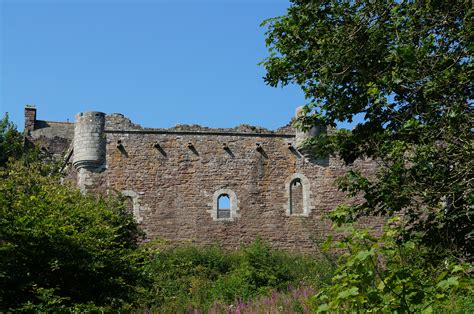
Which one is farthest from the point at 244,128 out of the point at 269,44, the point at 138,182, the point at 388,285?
the point at 388,285

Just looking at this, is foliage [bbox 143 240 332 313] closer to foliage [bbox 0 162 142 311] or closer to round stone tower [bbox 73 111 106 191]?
foliage [bbox 0 162 142 311]

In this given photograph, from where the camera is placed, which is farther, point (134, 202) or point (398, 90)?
point (134, 202)

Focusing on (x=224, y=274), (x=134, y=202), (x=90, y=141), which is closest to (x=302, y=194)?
(x=224, y=274)

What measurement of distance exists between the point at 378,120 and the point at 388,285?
6.49 meters

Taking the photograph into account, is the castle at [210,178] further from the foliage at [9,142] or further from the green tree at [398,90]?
the green tree at [398,90]

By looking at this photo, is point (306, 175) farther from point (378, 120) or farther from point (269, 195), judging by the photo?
point (378, 120)

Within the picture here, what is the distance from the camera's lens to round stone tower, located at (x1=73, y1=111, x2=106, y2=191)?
24.6 metres

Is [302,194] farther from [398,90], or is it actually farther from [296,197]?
[398,90]

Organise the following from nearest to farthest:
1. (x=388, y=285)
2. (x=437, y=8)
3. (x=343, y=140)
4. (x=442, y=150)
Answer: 1. (x=388, y=285)
2. (x=442, y=150)
3. (x=437, y=8)
4. (x=343, y=140)

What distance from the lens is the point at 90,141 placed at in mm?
24750

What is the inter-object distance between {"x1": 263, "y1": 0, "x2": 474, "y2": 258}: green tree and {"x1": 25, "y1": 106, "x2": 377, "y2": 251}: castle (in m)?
11.1

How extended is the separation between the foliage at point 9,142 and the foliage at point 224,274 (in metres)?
10.8

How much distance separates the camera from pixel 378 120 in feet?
42.7

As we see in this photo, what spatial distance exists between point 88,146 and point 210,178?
4.25m
